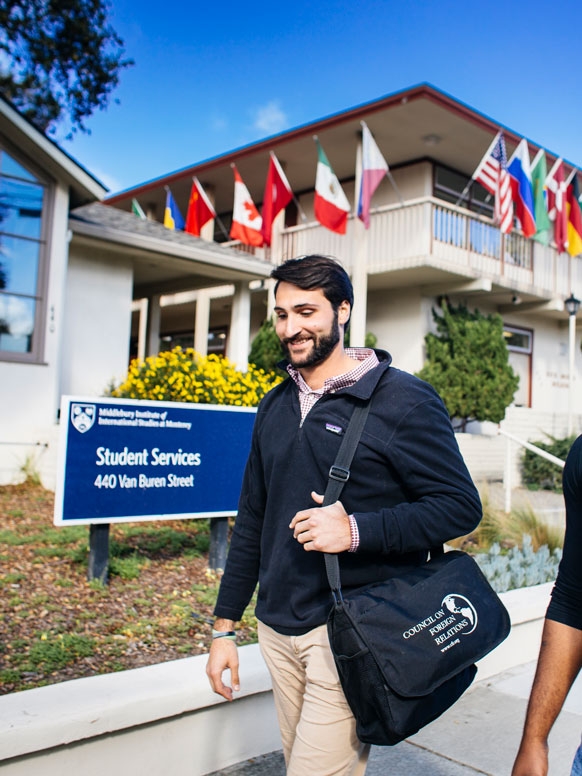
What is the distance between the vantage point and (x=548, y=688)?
1.71 meters

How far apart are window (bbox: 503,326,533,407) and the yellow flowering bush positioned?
36.5ft

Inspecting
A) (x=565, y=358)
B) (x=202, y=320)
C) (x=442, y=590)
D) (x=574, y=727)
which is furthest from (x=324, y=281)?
(x=565, y=358)

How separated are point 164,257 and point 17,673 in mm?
9309

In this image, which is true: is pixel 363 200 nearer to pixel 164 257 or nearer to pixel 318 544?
pixel 164 257

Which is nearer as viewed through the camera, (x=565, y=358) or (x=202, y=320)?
(x=202, y=320)

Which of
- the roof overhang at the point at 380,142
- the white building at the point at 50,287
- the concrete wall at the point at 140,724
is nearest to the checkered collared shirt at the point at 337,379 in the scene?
the concrete wall at the point at 140,724

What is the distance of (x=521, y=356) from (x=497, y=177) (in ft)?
18.3

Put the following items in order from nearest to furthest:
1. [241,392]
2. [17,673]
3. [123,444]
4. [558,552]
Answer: [17,673] < [123,444] < [558,552] < [241,392]

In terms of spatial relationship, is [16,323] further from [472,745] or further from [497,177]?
[497,177]

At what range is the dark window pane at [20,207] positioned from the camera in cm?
941

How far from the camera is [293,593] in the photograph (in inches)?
82.7

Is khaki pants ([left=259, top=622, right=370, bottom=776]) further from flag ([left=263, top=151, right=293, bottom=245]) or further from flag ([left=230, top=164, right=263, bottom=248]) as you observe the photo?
flag ([left=230, top=164, right=263, bottom=248])

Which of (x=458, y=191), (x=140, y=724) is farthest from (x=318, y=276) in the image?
(x=458, y=191)

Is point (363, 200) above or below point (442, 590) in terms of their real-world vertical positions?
above
